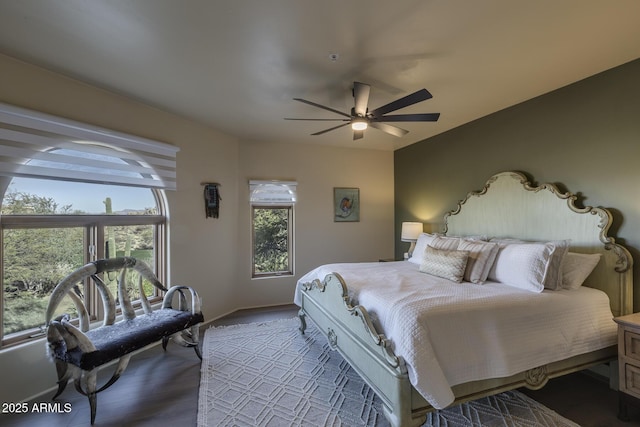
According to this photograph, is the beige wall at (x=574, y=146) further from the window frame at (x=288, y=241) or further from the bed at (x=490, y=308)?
the window frame at (x=288, y=241)

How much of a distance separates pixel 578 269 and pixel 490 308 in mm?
1130

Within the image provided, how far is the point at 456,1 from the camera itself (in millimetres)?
1683

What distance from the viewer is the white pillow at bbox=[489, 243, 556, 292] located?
2.38 m

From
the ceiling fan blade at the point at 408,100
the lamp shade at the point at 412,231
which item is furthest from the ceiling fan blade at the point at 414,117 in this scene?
the lamp shade at the point at 412,231

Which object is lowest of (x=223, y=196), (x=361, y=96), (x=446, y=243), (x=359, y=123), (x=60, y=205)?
(x=446, y=243)

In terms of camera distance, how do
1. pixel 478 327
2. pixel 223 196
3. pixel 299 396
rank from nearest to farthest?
pixel 478 327 < pixel 299 396 < pixel 223 196

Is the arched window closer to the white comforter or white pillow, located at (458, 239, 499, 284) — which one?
the white comforter

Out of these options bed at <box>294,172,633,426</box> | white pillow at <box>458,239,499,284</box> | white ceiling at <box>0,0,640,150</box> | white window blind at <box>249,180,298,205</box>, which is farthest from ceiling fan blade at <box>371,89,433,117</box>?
white window blind at <box>249,180,298,205</box>

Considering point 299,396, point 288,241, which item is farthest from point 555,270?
point 288,241

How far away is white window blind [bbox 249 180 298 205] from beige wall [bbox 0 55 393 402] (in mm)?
136

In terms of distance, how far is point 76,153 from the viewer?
106 inches

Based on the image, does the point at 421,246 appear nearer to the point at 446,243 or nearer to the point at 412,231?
the point at 446,243

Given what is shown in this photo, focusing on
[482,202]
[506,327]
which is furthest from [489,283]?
[482,202]

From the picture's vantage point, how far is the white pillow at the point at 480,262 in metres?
2.70
